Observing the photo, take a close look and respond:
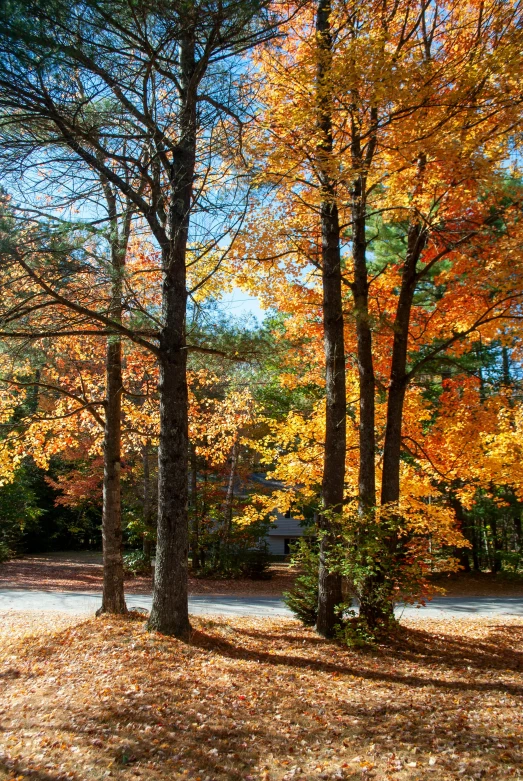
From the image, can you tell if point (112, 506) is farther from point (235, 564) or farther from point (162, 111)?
point (235, 564)

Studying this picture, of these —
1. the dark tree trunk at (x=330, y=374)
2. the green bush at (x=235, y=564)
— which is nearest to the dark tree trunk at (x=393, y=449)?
the dark tree trunk at (x=330, y=374)

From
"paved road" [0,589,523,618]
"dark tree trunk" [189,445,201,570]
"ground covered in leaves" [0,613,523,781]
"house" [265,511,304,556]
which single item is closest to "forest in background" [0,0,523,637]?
"ground covered in leaves" [0,613,523,781]

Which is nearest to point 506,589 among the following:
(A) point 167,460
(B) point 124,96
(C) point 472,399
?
(C) point 472,399

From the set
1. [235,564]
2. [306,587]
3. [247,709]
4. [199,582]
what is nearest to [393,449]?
[306,587]

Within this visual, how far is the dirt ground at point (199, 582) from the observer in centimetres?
1609

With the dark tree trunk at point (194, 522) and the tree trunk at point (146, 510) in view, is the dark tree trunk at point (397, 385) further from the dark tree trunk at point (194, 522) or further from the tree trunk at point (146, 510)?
the dark tree trunk at point (194, 522)

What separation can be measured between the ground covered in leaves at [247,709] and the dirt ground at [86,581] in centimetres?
770

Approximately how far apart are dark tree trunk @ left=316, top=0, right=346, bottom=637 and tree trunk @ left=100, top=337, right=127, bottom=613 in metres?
3.31

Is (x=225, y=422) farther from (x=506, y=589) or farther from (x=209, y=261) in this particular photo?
(x=506, y=589)

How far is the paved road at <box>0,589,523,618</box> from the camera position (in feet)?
39.0

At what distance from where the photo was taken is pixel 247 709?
480cm

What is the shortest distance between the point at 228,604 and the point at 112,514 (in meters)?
5.50

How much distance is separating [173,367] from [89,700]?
3.82 meters

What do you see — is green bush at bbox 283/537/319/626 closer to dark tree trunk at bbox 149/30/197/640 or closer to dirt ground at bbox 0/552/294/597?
dark tree trunk at bbox 149/30/197/640
